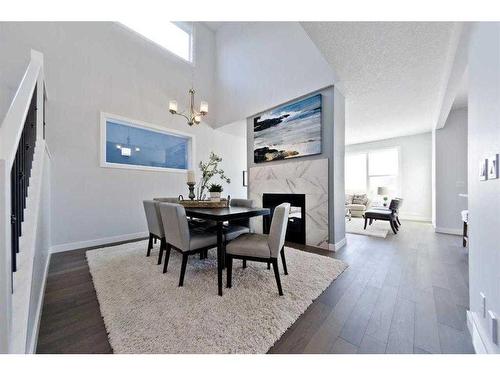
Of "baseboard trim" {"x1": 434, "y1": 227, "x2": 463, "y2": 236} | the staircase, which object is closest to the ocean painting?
the staircase

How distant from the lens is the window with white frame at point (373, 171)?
6254 mm

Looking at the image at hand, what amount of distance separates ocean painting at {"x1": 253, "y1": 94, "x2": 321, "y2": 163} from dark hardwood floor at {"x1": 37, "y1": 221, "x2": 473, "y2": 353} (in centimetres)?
192

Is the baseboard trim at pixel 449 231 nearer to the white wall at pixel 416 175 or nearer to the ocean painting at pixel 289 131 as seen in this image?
the white wall at pixel 416 175

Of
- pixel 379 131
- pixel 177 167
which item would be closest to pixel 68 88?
pixel 177 167

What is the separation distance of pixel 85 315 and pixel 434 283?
3133 mm

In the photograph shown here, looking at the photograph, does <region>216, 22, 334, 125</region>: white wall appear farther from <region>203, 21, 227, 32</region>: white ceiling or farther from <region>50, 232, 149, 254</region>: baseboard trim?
<region>50, 232, 149, 254</region>: baseboard trim

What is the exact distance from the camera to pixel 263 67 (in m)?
4.11

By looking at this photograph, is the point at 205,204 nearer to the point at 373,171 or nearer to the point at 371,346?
the point at 371,346

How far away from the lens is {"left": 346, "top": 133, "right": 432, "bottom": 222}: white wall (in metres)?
5.65

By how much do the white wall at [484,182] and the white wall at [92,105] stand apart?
435 cm

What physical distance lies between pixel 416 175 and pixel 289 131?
494cm

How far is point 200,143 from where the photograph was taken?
4738 millimetres

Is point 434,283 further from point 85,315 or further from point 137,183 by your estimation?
point 137,183

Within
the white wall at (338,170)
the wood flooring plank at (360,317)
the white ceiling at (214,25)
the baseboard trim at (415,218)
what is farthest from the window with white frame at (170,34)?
the baseboard trim at (415,218)
